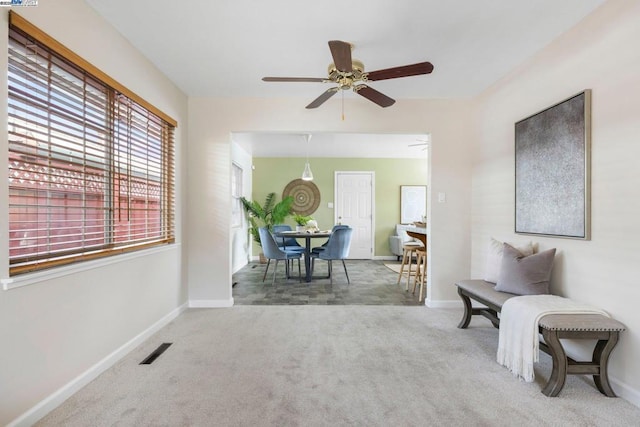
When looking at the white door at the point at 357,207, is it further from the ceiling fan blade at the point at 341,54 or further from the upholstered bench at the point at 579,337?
the upholstered bench at the point at 579,337

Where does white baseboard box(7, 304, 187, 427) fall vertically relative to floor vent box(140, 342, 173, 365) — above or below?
above

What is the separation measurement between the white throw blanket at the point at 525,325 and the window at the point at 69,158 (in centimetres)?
278

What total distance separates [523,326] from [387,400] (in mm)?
974

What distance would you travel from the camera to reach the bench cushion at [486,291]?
7.21 ft

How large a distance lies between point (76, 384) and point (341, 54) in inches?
102

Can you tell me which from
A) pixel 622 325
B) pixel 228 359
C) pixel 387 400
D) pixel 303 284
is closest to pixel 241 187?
pixel 303 284

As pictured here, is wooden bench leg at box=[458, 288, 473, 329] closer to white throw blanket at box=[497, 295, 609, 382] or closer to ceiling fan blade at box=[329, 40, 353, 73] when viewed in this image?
white throw blanket at box=[497, 295, 609, 382]

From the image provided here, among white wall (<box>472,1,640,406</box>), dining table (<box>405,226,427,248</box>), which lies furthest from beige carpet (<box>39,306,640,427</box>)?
dining table (<box>405,226,427,248</box>)

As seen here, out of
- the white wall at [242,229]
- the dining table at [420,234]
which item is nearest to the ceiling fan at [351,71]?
the dining table at [420,234]

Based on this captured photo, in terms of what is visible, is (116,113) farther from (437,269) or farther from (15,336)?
(437,269)

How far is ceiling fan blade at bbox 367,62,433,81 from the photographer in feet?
6.53

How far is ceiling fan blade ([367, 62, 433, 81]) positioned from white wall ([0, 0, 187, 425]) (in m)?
1.88

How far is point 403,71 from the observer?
6.79 feet

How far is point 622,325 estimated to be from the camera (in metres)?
1.71
